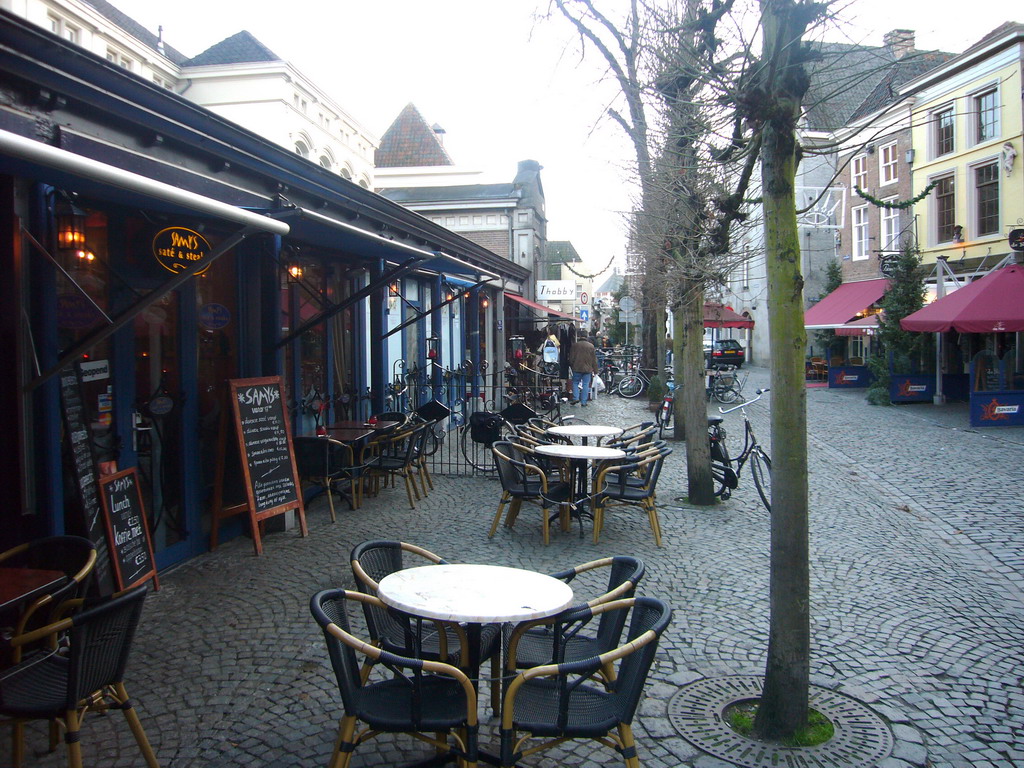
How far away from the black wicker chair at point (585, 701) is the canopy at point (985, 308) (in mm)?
16030

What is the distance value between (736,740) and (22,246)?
15.7 ft

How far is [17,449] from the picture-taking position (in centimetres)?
460

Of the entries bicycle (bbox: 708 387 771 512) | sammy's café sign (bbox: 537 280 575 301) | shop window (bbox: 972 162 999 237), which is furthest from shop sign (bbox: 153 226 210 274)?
shop window (bbox: 972 162 999 237)

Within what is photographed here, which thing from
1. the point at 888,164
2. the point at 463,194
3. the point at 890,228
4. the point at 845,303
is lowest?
the point at 845,303

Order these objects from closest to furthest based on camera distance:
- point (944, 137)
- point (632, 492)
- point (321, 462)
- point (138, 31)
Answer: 1. point (632, 492)
2. point (321, 462)
3. point (944, 137)
4. point (138, 31)

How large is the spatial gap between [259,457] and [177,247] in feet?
6.74

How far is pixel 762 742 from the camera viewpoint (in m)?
3.58

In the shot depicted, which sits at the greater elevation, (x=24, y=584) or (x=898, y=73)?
(x=898, y=73)

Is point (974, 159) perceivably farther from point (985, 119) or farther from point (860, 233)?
point (860, 233)

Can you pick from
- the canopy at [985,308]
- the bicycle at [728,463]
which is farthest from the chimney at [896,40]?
the canopy at [985,308]

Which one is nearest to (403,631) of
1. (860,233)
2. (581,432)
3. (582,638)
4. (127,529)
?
(582,638)

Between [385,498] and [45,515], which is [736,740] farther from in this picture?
[385,498]

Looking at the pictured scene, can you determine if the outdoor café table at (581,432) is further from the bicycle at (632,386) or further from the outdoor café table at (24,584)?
the bicycle at (632,386)

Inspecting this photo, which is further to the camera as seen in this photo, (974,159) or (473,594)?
(974,159)
